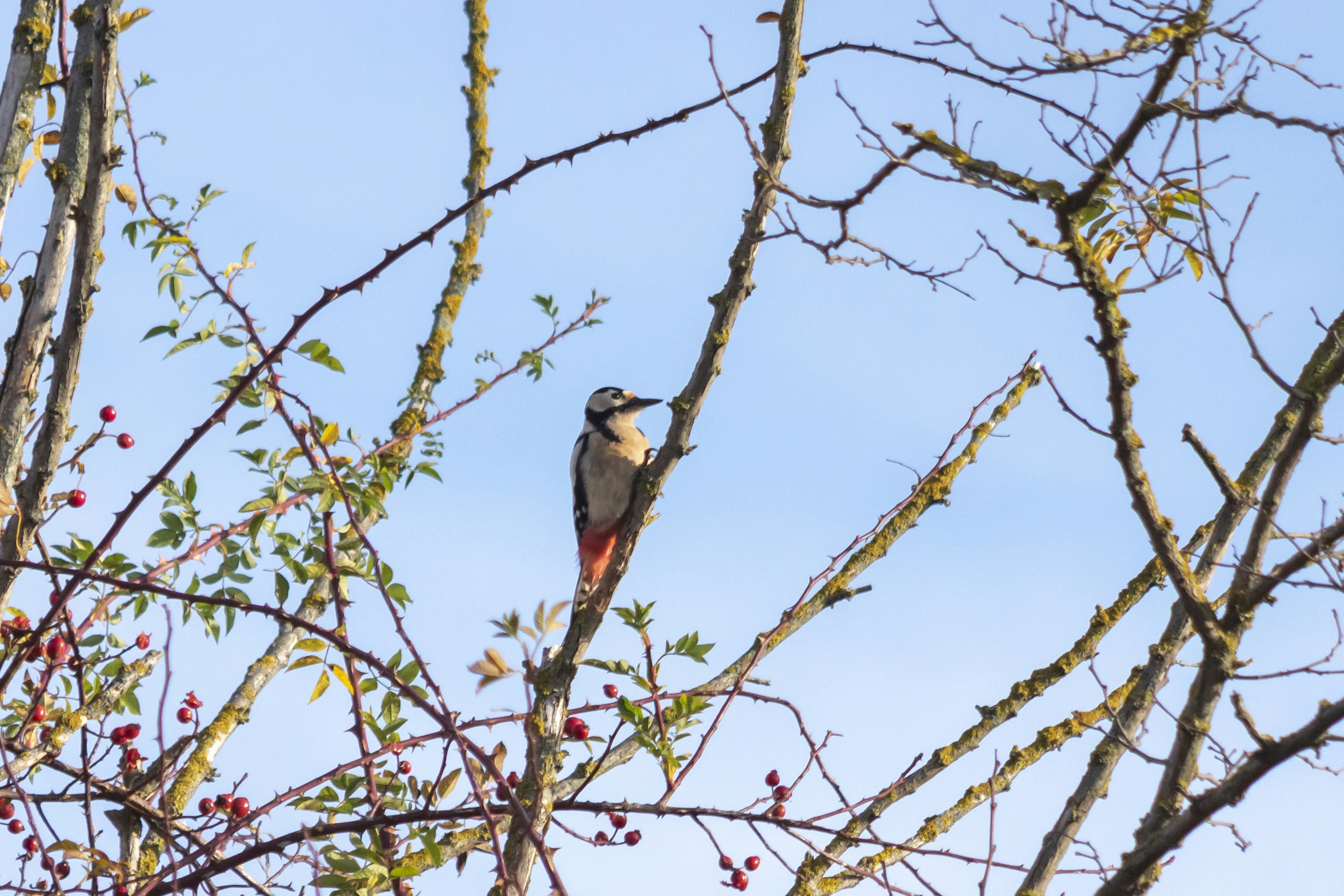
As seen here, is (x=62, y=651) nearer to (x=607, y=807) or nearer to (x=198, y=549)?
(x=198, y=549)

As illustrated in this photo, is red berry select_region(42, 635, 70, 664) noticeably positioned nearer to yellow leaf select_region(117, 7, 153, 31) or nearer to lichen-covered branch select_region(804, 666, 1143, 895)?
yellow leaf select_region(117, 7, 153, 31)

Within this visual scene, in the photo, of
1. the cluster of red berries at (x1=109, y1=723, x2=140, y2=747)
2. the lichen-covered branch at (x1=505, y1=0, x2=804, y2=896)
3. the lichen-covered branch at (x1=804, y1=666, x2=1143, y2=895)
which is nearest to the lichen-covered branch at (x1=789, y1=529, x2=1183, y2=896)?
the lichen-covered branch at (x1=804, y1=666, x2=1143, y2=895)

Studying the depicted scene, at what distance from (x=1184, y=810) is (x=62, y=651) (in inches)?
124

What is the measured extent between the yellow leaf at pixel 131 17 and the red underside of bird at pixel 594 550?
4.04m

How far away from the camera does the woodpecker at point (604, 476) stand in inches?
288

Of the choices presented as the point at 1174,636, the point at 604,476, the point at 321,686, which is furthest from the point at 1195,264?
the point at 604,476

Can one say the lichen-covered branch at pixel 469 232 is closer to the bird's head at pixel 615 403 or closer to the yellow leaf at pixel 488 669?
the bird's head at pixel 615 403

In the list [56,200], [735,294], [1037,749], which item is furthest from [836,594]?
[56,200]

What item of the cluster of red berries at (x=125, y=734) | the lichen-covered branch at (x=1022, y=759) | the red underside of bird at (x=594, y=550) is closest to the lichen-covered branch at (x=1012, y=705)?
the lichen-covered branch at (x=1022, y=759)

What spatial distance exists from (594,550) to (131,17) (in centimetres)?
425

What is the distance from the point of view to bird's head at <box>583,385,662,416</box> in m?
7.96

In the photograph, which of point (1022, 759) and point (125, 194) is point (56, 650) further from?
point (1022, 759)

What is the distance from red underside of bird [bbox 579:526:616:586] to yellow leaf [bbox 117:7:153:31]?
4.04m

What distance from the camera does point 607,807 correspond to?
3.19 metres
